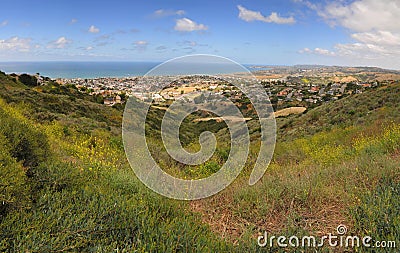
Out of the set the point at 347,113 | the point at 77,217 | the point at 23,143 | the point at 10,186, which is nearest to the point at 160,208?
the point at 77,217

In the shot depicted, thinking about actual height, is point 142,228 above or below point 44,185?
below

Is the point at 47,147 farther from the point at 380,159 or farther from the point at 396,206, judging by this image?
the point at 380,159

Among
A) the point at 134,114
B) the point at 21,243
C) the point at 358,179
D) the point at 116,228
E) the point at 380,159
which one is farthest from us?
the point at 134,114

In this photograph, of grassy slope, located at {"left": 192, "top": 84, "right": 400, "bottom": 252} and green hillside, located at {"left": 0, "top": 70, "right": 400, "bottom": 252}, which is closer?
green hillside, located at {"left": 0, "top": 70, "right": 400, "bottom": 252}

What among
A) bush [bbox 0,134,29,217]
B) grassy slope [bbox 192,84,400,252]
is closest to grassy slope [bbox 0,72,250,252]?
bush [bbox 0,134,29,217]

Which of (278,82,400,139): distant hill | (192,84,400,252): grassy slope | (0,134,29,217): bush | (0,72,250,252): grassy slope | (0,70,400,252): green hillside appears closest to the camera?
(0,72,250,252): grassy slope

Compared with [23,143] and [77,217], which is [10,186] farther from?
[23,143]

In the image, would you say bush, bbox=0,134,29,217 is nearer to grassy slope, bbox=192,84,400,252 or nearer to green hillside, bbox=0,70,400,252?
green hillside, bbox=0,70,400,252

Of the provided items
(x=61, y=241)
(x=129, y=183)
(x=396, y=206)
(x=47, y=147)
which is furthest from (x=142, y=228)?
(x=396, y=206)

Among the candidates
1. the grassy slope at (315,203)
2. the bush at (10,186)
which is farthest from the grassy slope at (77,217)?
the grassy slope at (315,203)

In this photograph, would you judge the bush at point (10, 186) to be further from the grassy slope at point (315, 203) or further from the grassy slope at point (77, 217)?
the grassy slope at point (315, 203)

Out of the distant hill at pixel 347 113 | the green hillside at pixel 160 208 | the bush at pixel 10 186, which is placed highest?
the bush at pixel 10 186
